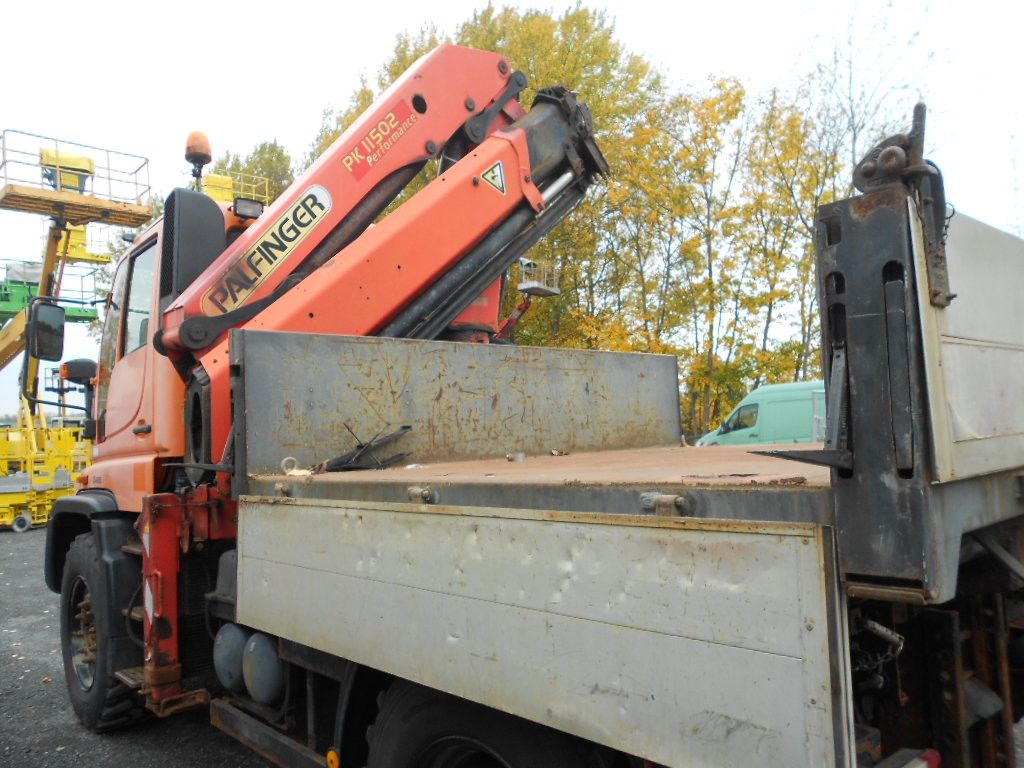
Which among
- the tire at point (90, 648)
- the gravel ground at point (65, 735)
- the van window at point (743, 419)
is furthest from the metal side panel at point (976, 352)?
the van window at point (743, 419)

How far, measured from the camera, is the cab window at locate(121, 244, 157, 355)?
4.50 meters

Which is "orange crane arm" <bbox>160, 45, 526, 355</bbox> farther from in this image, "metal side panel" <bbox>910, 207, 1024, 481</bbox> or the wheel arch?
"metal side panel" <bbox>910, 207, 1024, 481</bbox>

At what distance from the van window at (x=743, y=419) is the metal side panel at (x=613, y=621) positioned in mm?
10541

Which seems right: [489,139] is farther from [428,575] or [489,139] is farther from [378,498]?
[428,575]

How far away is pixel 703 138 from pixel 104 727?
1292 centimetres

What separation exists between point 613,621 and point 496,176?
11.0 feet

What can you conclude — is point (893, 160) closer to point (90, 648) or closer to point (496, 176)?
point (496, 176)

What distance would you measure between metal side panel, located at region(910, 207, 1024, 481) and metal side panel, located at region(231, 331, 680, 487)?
217 centimetres

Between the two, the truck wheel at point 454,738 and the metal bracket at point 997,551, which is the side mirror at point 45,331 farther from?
the metal bracket at point 997,551

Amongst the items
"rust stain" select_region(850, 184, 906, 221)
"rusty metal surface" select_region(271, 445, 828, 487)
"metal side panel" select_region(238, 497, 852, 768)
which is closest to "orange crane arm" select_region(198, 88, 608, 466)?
"rusty metal surface" select_region(271, 445, 828, 487)

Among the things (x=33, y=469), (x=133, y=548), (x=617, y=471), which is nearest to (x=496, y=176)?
(x=617, y=471)

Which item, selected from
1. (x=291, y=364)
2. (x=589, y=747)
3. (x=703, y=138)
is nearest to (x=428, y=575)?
(x=589, y=747)

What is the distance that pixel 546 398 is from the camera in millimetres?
3914

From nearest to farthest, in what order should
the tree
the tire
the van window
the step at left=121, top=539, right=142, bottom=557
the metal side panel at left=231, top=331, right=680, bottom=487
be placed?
the metal side panel at left=231, top=331, right=680, bottom=487, the step at left=121, top=539, right=142, bottom=557, the tire, the van window, the tree
